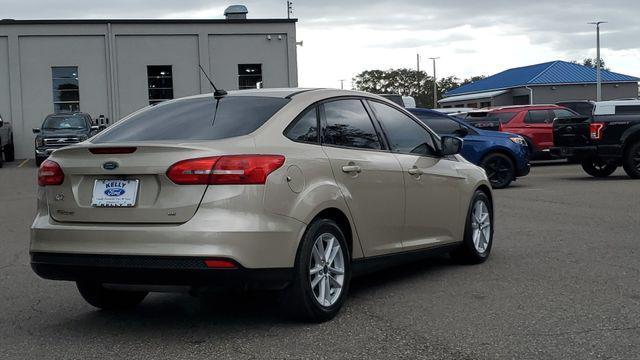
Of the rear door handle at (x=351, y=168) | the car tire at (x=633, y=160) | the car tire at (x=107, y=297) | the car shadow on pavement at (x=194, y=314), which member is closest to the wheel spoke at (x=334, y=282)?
the car shadow on pavement at (x=194, y=314)

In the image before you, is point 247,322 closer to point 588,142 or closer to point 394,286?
point 394,286

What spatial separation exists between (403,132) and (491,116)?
618 inches

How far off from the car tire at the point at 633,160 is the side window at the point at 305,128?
1274 centimetres

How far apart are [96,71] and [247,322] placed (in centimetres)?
3381

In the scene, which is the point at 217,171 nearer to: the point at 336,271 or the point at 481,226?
the point at 336,271

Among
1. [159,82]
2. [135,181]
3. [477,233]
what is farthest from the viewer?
[159,82]

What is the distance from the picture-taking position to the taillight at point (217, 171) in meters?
4.95

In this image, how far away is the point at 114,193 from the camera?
16.9 feet

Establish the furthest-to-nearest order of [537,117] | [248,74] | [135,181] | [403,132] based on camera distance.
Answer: [248,74], [537,117], [403,132], [135,181]

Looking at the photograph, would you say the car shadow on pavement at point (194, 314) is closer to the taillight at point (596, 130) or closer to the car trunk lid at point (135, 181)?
the car trunk lid at point (135, 181)

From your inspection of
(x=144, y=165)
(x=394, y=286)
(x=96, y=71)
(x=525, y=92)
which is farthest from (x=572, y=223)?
(x=525, y=92)

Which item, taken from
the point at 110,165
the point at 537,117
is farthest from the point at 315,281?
the point at 537,117

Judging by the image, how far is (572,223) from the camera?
1054 centimetres

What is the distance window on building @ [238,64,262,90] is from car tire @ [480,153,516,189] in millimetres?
24225
